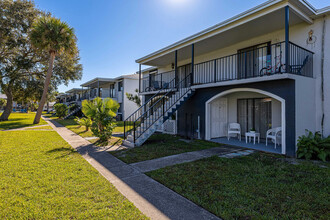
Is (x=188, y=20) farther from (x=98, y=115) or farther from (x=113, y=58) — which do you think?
(x=113, y=58)

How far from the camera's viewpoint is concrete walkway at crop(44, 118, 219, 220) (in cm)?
312

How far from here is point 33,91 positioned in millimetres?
21109

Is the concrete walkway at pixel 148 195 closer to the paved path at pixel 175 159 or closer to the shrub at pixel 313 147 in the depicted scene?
the paved path at pixel 175 159

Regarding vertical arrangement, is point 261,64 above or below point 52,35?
below

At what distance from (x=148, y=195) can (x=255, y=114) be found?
27.5 ft

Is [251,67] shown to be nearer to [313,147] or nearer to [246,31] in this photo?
[246,31]

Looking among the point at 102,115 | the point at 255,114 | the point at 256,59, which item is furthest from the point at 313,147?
→ the point at 102,115

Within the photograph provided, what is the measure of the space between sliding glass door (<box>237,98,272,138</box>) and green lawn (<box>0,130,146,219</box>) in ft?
27.8

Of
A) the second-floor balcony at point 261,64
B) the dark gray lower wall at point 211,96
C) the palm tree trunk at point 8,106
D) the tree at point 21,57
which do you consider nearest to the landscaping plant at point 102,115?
the dark gray lower wall at point 211,96

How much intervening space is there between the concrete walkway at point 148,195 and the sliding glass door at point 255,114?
7.51m

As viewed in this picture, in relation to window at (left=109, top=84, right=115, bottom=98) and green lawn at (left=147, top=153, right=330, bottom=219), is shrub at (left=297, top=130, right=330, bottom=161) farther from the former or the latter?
window at (left=109, top=84, right=115, bottom=98)

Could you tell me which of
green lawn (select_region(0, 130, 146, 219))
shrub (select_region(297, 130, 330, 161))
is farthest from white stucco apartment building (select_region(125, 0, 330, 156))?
green lawn (select_region(0, 130, 146, 219))

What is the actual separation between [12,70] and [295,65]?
2466 cm

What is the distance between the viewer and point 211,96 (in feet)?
31.8
